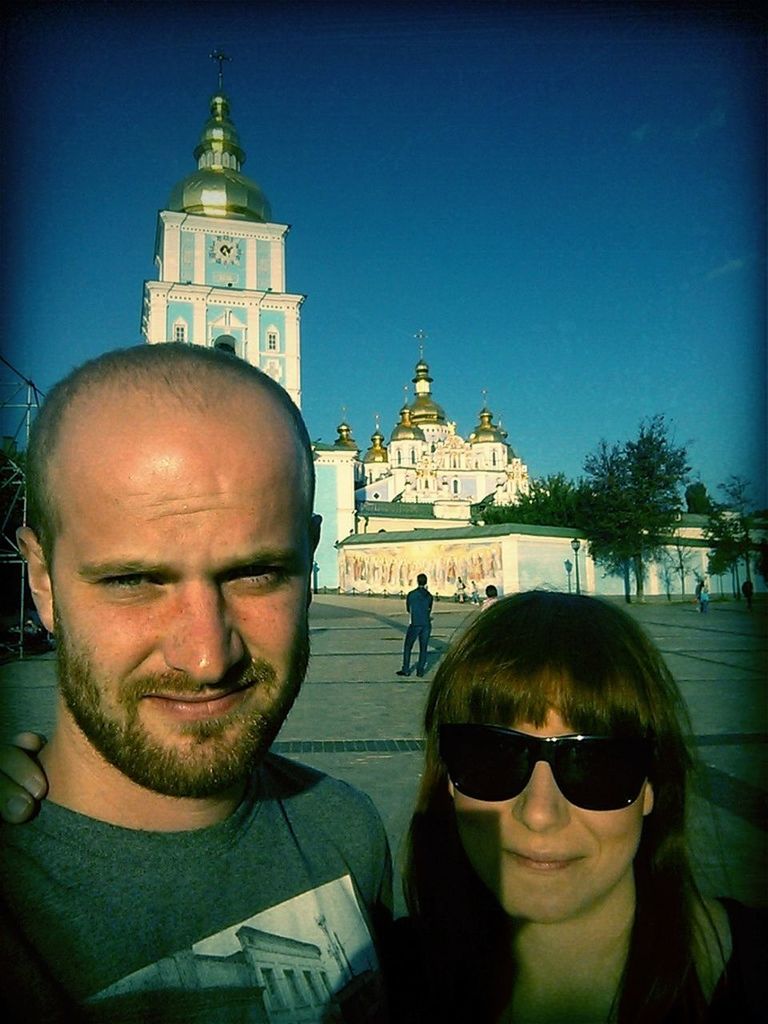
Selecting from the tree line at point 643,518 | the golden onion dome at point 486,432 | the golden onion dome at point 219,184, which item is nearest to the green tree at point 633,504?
the tree line at point 643,518

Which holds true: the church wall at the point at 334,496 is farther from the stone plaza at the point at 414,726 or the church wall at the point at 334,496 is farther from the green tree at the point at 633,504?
the stone plaza at the point at 414,726

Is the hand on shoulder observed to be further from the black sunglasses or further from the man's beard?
the black sunglasses

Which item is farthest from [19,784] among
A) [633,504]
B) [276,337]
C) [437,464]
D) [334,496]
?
[437,464]

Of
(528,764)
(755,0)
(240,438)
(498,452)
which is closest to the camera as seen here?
(240,438)

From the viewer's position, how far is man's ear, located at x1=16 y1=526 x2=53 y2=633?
39.5 inches

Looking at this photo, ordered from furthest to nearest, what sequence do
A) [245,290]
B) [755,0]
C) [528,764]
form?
[245,290], [755,0], [528,764]

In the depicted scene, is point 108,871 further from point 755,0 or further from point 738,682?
point 738,682

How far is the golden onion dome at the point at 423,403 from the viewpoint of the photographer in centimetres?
5919

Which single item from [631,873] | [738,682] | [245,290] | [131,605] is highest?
[245,290]

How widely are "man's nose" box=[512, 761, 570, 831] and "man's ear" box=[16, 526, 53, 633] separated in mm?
766

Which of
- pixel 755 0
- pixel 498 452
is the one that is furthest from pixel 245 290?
pixel 755 0

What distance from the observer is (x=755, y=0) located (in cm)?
136

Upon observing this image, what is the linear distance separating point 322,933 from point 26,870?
0.38 m

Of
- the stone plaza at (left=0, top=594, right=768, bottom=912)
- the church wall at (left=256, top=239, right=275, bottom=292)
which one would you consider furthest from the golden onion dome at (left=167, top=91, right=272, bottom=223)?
the stone plaza at (left=0, top=594, right=768, bottom=912)
